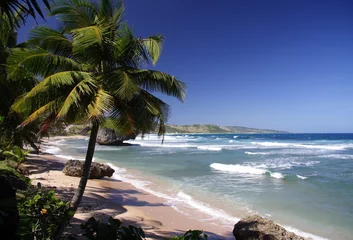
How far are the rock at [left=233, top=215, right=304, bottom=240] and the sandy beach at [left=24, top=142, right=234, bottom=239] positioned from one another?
813 mm

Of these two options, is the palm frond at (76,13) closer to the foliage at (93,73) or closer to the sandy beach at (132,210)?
the foliage at (93,73)

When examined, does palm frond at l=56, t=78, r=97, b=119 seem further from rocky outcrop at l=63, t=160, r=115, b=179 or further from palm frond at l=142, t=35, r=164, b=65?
rocky outcrop at l=63, t=160, r=115, b=179

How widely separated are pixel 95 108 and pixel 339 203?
34.2 feet

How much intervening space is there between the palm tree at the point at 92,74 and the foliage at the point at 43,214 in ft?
2.41

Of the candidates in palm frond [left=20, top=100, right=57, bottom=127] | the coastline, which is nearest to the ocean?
the coastline

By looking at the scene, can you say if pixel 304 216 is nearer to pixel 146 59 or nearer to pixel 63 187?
pixel 146 59

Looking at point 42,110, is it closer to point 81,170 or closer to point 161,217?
point 161,217

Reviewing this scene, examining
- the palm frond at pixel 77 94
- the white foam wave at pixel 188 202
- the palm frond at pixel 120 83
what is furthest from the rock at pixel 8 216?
the white foam wave at pixel 188 202

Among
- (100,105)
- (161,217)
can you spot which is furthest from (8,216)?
(161,217)

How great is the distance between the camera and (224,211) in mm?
9047

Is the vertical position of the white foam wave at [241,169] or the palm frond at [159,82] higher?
the palm frond at [159,82]

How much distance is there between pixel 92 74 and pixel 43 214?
2708 millimetres

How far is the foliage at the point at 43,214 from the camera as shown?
143 inches

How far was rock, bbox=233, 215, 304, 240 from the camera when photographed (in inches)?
220
